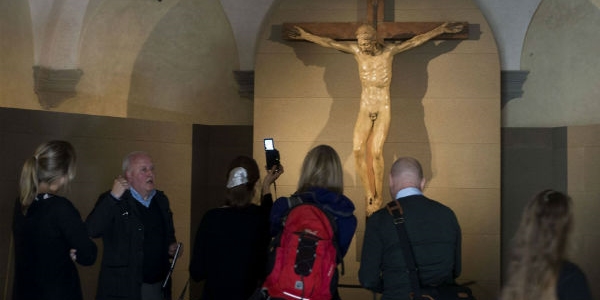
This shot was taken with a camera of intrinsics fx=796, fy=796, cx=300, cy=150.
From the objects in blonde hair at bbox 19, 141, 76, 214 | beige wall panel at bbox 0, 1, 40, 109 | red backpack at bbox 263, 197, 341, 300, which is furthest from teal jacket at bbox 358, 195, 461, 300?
beige wall panel at bbox 0, 1, 40, 109

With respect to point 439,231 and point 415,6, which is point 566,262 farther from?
point 415,6

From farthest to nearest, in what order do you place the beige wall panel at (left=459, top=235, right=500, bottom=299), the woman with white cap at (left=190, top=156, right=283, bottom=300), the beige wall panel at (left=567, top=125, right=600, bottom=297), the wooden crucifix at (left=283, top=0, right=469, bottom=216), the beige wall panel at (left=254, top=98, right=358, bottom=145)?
the beige wall panel at (left=254, top=98, right=358, bottom=145)
the beige wall panel at (left=459, top=235, right=500, bottom=299)
the beige wall panel at (left=567, top=125, right=600, bottom=297)
the wooden crucifix at (left=283, top=0, right=469, bottom=216)
the woman with white cap at (left=190, top=156, right=283, bottom=300)

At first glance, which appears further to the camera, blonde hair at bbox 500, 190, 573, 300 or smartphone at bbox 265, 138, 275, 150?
smartphone at bbox 265, 138, 275, 150

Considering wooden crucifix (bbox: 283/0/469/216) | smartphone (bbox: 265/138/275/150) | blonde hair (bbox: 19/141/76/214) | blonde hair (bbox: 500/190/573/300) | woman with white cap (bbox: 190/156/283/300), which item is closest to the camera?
blonde hair (bbox: 500/190/573/300)

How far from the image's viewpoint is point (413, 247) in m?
3.15

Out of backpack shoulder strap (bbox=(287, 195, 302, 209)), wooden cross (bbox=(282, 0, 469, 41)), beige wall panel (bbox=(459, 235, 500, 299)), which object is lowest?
beige wall panel (bbox=(459, 235, 500, 299))

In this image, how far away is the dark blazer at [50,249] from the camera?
3.33m

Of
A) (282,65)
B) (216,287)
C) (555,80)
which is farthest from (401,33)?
(216,287)

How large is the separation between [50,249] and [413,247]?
4.95 feet

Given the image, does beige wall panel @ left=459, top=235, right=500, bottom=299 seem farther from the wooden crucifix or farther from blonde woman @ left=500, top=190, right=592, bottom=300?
blonde woman @ left=500, top=190, right=592, bottom=300

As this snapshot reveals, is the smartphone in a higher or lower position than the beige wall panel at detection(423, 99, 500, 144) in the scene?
lower

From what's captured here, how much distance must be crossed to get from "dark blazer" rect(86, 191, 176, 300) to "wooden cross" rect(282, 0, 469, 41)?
150 inches

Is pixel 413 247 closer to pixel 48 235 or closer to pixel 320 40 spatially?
pixel 48 235

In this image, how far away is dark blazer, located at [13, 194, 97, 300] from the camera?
3.33 m
